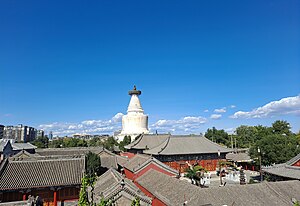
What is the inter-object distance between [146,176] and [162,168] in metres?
3.43

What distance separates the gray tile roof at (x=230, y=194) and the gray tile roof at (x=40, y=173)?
7.37 metres

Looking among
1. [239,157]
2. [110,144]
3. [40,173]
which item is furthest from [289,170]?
[110,144]

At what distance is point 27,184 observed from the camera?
1827cm

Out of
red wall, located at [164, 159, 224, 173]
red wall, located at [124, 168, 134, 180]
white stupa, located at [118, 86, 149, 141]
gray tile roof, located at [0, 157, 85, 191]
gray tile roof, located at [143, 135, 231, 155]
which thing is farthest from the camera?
white stupa, located at [118, 86, 149, 141]

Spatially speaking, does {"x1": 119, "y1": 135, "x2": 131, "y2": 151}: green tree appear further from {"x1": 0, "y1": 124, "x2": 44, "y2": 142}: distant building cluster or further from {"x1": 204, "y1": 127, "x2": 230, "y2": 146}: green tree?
{"x1": 0, "y1": 124, "x2": 44, "y2": 142}: distant building cluster

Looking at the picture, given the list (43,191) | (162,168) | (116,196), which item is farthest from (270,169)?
(43,191)

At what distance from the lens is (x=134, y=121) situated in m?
64.9

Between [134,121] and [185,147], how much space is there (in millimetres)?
27620

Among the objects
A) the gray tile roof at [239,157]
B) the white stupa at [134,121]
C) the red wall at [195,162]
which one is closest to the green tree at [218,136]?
the white stupa at [134,121]

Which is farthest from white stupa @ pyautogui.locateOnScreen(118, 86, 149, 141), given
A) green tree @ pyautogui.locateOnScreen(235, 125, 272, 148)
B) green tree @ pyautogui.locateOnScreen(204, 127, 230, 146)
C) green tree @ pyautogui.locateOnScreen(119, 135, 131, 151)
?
green tree @ pyautogui.locateOnScreen(235, 125, 272, 148)

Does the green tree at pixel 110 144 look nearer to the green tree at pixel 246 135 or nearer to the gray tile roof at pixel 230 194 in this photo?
the green tree at pixel 246 135

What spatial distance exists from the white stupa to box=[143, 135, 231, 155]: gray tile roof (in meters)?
23.6

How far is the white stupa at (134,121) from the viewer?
64.4 meters

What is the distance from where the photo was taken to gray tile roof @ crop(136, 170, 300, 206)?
1323 cm
